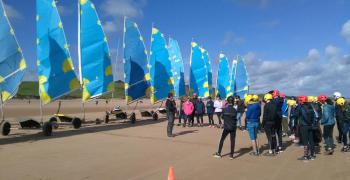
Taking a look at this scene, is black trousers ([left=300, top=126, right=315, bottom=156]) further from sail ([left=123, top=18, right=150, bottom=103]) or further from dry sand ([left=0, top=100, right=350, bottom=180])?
sail ([left=123, top=18, right=150, bottom=103])

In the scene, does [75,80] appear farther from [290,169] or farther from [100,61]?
[290,169]

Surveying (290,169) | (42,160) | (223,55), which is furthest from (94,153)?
(223,55)

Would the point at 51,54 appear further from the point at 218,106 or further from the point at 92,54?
the point at 218,106

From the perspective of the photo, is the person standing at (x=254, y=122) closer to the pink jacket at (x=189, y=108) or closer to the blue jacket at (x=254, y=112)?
the blue jacket at (x=254, y=112)

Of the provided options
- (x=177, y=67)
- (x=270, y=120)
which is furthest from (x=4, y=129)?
(x=177, y=67)

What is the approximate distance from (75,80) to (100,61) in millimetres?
2686

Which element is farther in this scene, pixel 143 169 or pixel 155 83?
pixel 155 83

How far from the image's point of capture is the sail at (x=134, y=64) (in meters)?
22.0

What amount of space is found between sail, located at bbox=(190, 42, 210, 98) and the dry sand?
17.1 metres

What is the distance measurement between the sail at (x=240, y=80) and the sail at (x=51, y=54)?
21566 millimetres

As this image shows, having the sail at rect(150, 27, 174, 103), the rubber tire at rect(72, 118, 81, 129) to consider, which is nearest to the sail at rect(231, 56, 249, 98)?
the sail at rect(150, 27, 174, 103)

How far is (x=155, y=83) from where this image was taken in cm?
2433

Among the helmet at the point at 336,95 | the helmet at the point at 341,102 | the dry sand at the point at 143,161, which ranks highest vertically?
the helmet at the point at 336,95

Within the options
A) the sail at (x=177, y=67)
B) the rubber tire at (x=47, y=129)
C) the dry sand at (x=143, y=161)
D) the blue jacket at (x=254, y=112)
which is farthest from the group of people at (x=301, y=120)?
the sail at (x=177, y=67)
